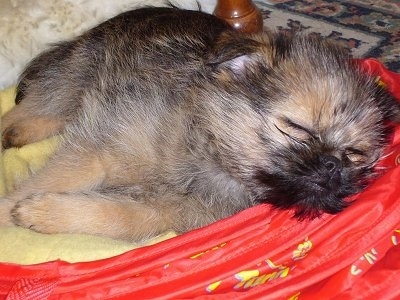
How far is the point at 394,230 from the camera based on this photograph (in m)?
1.63

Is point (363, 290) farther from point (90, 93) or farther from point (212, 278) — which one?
point (90, 93)

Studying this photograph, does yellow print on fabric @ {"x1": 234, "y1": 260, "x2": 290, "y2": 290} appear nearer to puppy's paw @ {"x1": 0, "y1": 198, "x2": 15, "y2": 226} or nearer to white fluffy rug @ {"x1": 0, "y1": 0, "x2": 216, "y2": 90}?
puppy's paw @ {"x1": 0, "y1": 198, "x2": 15, "y2": 226}

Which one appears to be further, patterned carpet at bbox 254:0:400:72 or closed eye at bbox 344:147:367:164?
patterned carpet at bbox 254:0:400:72

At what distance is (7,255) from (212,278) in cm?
57

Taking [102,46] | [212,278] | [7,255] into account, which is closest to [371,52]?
[102,46]

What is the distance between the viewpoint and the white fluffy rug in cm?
247

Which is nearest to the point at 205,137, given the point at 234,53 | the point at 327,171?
the point at 234,53

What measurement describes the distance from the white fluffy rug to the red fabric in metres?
1.18

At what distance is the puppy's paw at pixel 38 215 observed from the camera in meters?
1.72

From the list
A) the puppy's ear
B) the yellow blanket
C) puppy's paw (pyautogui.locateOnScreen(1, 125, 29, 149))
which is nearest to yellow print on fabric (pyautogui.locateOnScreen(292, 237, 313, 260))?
the yellow blanket

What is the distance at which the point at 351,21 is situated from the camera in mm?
3312

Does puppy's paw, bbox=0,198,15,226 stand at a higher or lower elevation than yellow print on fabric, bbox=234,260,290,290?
lower

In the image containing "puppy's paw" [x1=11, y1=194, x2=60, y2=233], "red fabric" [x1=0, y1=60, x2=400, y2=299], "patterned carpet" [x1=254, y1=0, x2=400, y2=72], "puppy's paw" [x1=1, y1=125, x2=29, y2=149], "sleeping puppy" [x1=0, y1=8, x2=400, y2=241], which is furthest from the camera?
"patterned carpet" [x1=254, y1=0, x2=400, y2=72]

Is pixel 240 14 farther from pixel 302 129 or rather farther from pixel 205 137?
pixel 302 129
